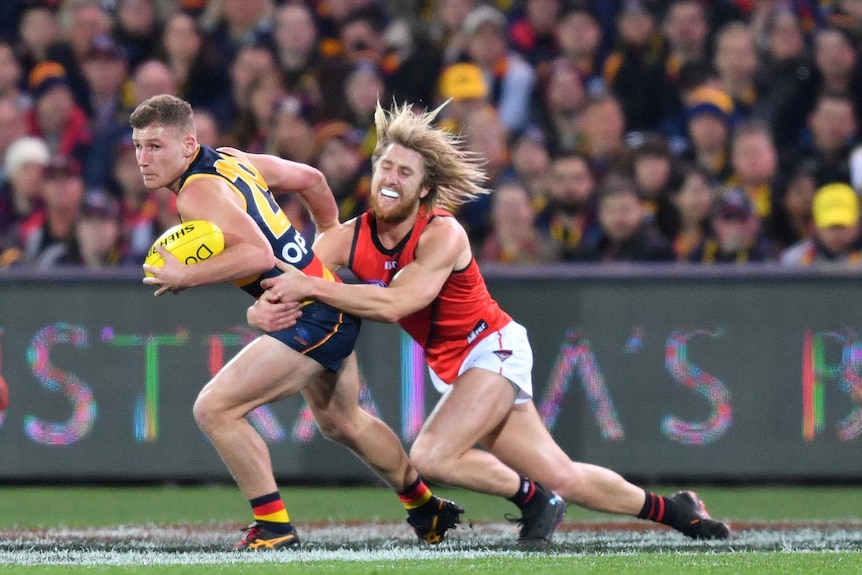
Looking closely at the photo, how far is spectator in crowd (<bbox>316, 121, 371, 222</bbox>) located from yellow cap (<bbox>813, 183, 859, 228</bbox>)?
3.09m

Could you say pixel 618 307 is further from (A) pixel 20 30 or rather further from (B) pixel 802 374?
(A) pixel 20 30

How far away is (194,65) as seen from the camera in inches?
464

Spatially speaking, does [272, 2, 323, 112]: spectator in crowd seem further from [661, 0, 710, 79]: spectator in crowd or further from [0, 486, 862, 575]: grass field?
[0, 486, 862, 575]: grass field

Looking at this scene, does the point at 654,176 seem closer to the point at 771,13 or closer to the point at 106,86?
the point at 771,13

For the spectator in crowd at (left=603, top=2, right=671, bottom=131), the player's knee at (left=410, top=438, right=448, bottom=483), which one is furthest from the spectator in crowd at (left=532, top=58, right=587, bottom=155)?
the player's knee at (left=410, top=438, right=448, bottom=483)

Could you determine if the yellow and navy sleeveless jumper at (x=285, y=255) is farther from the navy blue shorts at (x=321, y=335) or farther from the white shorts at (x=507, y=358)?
the white shorts at (x=507, y=358)

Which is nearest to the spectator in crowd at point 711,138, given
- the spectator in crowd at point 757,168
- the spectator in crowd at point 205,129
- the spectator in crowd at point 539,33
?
the spectator in crowd at point 757,168

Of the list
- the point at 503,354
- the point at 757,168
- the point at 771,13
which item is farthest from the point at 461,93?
the point at 503,354

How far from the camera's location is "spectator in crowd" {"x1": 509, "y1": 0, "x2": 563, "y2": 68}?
11.7 metres

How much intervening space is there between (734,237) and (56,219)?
4.88m

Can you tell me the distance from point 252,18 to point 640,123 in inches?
138

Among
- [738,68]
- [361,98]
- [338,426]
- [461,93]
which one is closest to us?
[338,426]

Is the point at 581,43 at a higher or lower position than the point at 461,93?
higher

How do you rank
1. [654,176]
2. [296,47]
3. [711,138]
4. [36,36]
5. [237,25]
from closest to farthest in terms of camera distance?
1. [654,176]
2. [711,138]
3. [296,47]
4. [237,25]
5. [36,36]
